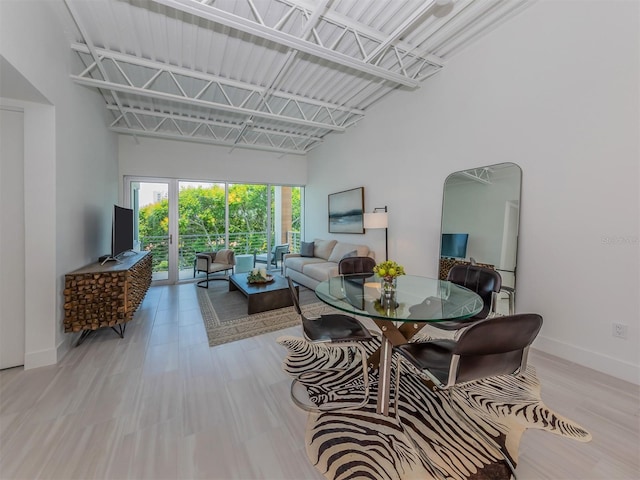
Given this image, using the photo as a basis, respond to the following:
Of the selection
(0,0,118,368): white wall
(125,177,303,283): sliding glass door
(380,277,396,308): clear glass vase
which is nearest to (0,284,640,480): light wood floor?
(0,0,118,368): white wall

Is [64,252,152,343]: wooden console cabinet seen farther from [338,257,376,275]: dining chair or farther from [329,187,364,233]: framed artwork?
[329,187,364,233]: framed artwork

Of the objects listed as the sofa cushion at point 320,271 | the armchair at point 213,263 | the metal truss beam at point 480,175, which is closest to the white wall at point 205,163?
the armchair at point 213,263

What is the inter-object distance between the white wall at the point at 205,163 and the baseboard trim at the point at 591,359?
5.95 metres

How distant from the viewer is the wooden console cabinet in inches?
99.4

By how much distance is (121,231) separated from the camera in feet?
11.3

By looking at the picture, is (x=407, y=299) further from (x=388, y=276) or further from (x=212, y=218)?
(x=212, y=218)

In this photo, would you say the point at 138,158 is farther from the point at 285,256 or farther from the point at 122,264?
the point at 285,256

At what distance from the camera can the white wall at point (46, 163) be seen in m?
1.97

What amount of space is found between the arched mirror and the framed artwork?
187 centimetres

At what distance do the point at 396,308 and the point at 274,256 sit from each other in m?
5.22

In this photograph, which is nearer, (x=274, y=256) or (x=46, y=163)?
(x=46, y=163)

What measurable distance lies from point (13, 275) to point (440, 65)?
5.15 meters

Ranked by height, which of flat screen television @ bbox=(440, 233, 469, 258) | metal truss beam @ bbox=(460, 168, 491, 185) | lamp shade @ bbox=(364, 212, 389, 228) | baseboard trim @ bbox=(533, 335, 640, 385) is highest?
metal truss beam @ bbox=(460, 168, 491, 185)

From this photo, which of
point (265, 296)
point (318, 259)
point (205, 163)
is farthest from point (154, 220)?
point (318, 259)
